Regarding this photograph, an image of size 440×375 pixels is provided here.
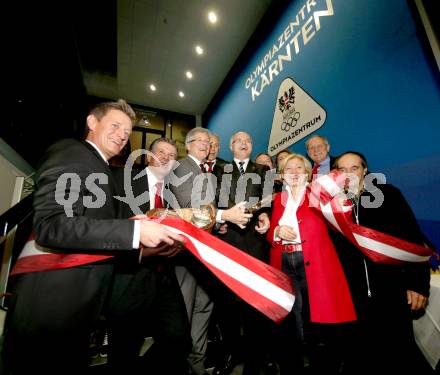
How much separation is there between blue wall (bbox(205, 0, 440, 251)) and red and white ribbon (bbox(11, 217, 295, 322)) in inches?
67.4

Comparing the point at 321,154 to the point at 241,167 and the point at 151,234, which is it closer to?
the point at 241,167

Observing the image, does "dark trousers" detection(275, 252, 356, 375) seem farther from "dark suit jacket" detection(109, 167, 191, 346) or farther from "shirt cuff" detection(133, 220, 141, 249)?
"shirt cuff" detection(133, 220, 141, 249)

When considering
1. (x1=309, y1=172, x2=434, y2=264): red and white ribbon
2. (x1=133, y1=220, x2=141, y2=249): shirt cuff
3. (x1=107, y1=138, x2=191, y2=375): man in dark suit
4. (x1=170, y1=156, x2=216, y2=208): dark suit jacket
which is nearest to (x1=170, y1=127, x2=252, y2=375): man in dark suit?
(x1=170, y1=156, x2=216, y2=208): dark suit jacket

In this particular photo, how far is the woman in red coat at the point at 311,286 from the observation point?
1699 millimetres

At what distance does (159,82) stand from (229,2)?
11.5 feet

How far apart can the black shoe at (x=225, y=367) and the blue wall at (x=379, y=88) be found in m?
2.13

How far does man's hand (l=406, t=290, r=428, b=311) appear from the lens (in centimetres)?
157

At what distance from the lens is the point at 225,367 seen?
2.09 meters

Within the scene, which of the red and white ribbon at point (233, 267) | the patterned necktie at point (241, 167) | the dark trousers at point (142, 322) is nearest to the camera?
the red and white ribbon at point (233, 267)

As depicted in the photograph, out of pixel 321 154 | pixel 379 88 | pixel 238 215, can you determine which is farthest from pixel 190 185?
pixel 379 88

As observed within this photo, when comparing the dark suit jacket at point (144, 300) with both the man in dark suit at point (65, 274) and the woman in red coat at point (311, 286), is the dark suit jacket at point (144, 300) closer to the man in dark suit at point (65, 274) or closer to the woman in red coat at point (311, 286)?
the man in dark suit at point (65, 274)

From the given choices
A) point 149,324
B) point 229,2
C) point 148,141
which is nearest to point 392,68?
point 149,324

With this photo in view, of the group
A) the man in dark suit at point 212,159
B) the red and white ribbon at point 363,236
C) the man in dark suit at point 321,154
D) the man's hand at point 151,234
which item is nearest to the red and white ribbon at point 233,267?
the man's hand at point 151,234

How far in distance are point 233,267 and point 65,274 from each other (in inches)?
30.3
